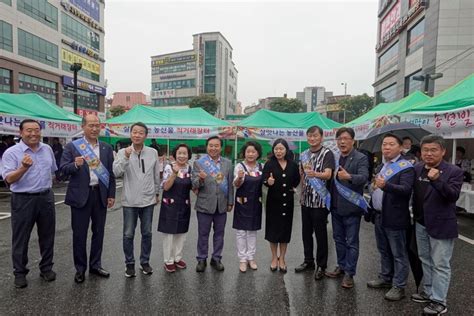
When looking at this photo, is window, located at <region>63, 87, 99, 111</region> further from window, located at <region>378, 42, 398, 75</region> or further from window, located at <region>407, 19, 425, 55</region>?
window, located at <region>407, 19, 425, 55</region>

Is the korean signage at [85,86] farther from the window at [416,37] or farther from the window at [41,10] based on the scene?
the window at [416,37]

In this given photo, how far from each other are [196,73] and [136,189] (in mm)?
65703

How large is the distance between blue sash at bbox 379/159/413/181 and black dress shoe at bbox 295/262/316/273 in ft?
4.90

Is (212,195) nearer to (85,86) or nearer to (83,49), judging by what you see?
(85,86)

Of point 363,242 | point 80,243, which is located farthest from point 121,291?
point 363,242

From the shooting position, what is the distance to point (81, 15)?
3291 cm

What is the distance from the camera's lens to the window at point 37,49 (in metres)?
25.2

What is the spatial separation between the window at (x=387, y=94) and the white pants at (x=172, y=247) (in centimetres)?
2779

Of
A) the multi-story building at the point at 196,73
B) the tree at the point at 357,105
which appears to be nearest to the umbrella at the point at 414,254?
the tree at the point at 357,105

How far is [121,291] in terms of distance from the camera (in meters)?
3.30

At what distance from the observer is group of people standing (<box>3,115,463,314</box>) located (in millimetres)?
3020

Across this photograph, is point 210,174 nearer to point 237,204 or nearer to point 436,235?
point 237,204

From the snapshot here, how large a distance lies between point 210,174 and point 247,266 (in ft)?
4.23

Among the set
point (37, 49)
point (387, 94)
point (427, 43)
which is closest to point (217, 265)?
point (427, 43)
